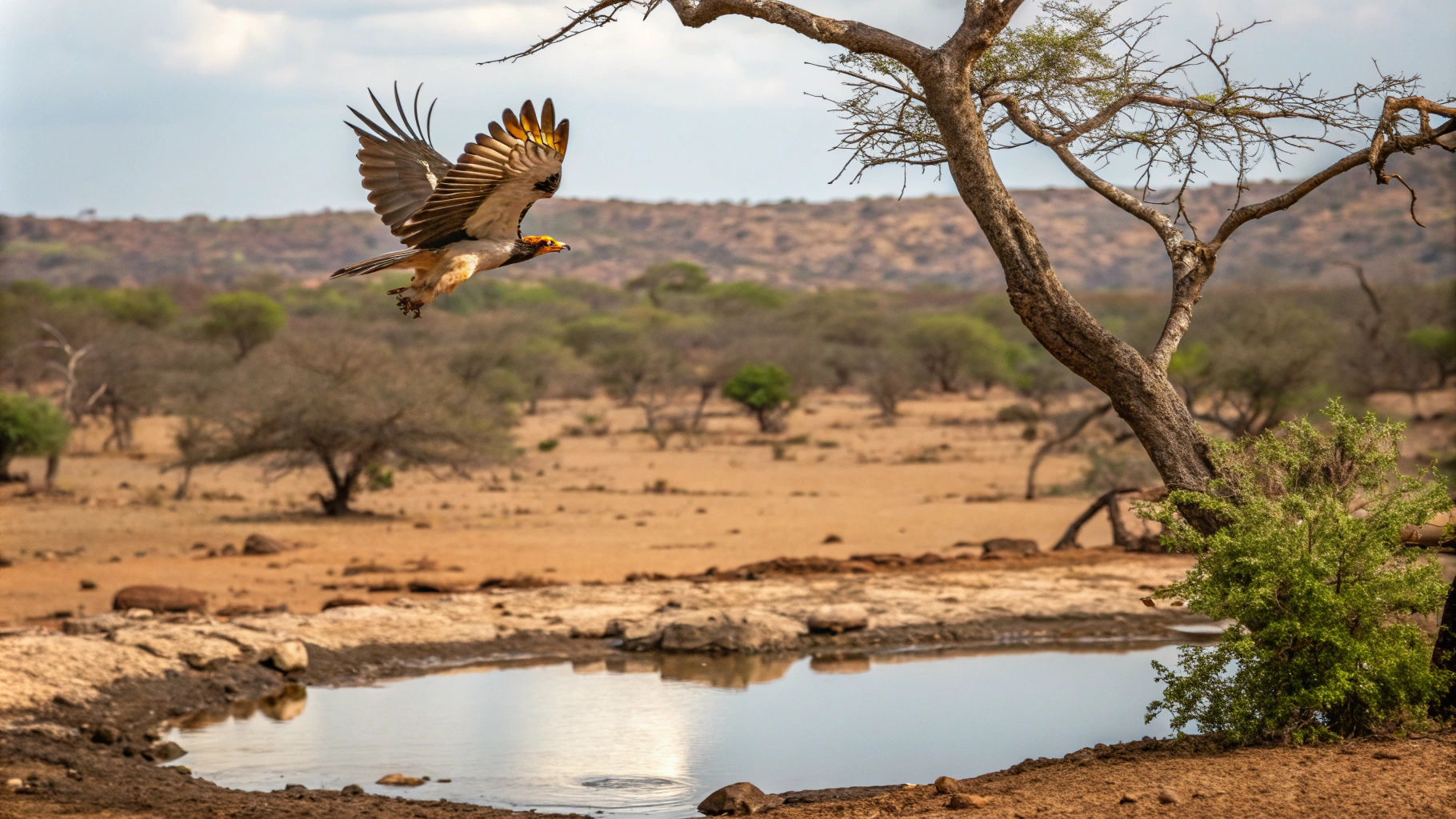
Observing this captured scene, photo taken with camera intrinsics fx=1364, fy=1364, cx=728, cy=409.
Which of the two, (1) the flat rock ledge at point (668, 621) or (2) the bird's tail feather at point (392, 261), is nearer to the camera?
(2) the bird's tail feather at point (392, 261)

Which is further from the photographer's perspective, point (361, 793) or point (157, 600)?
point (157, 600)

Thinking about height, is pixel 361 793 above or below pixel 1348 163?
below

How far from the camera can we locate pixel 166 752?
25.0 ft

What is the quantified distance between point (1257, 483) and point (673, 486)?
55.1 ft

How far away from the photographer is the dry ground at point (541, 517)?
44.9 ft

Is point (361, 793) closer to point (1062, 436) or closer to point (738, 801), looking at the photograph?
point (738, 801)

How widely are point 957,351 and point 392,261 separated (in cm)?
3875

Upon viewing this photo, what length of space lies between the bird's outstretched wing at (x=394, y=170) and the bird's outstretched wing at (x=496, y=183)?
577mm

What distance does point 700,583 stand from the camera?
11984mm

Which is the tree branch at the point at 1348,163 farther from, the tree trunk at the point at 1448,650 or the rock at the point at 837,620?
the rock at the point at 837,620

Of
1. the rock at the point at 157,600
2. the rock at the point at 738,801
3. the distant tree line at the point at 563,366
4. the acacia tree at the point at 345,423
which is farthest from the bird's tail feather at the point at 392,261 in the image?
the acacia tree at the point at 345,423

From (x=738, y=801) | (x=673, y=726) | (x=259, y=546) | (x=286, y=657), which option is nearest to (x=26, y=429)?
(x=259, y=546)

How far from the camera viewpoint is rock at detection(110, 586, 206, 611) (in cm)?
1083

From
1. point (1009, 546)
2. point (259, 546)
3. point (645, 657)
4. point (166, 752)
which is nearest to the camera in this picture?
point (166, 752)
